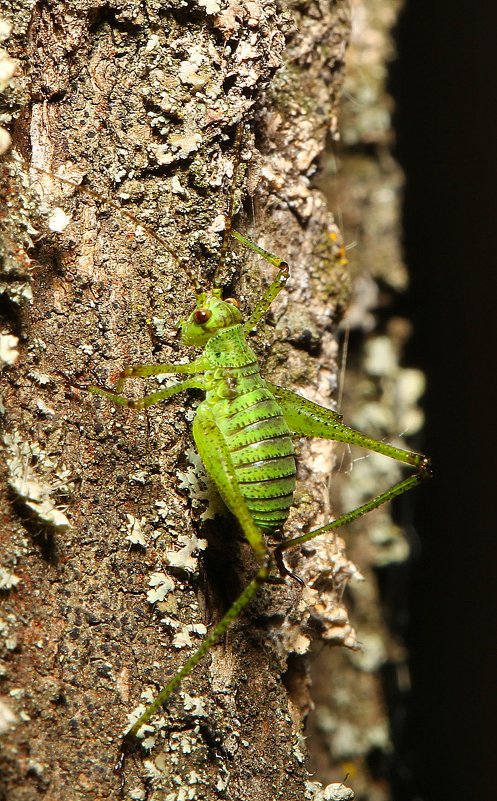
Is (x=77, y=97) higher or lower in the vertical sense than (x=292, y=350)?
higher

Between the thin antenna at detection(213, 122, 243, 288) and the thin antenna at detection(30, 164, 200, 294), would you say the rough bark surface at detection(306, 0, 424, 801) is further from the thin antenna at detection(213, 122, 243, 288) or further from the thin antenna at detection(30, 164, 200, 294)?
the thin antenna at detection(30, 164, 200, 294)

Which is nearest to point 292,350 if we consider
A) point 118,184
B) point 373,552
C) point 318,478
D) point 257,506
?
point 318,478

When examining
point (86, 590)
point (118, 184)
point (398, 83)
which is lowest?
point (86, 590)

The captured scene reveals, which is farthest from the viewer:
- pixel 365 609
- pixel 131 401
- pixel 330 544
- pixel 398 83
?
pixel 398 83

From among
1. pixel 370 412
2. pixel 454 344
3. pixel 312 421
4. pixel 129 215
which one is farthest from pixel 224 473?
pixel 454 344

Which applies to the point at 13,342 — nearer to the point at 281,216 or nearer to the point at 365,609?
the point at 281,216

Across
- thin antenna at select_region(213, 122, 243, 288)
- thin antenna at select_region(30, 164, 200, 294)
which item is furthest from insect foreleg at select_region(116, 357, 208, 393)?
thin antenna at select_region(213, 122, 243, 288)

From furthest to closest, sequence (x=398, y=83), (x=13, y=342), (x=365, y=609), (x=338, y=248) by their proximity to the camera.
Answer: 1. (x=398, y=83)
2. (x=365, y=609)
3. (x=338, y=248)
4. (x=13, y=342)
